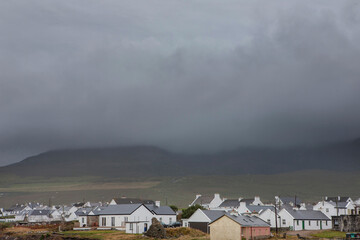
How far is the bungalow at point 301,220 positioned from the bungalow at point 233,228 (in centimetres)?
1694

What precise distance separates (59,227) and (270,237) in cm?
4017

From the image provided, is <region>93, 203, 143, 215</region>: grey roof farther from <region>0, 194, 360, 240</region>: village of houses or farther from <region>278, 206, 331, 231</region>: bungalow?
<region>278, 206, 331, 231</region>: bungalow

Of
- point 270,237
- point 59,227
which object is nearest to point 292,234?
point 270,237

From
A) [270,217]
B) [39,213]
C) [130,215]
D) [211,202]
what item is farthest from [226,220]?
[39,213]

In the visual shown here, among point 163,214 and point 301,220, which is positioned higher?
point 163,214

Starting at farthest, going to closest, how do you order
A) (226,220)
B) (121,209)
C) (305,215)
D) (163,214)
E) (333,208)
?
(333,208), (163,214), (121,209), (305,215), (226,220)

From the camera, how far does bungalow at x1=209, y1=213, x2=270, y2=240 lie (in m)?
70.4

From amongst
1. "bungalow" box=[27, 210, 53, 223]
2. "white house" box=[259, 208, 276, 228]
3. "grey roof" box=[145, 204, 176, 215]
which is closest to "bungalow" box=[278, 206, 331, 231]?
"white house" box=[259, 208, 276, 228]

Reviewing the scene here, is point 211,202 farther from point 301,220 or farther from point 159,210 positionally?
point 301,220

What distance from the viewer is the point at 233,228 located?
70.6 metres

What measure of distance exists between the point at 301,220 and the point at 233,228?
23450 mm

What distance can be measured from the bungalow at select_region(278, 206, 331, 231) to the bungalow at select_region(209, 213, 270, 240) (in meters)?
16.9

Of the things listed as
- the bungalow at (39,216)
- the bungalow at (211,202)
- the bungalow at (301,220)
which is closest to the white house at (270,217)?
the bungalow at (301,220)

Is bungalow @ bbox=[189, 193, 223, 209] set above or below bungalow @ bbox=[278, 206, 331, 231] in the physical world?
above
